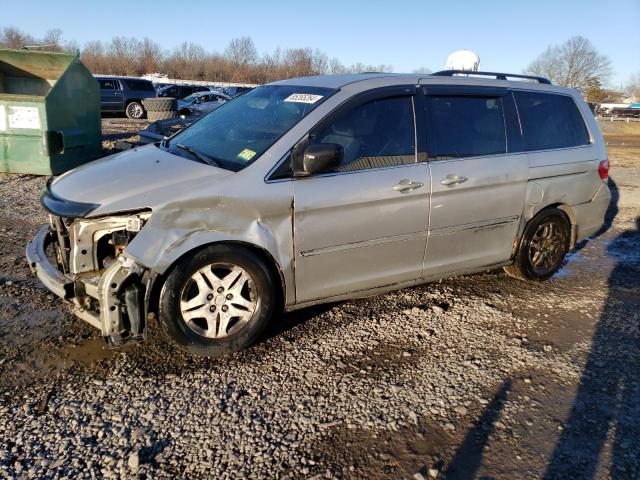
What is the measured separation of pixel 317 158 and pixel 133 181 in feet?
3.96

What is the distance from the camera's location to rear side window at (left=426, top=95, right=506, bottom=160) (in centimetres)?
401

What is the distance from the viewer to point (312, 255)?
3.52 meters

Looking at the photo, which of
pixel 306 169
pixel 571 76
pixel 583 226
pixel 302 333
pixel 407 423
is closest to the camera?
pixel 407 423

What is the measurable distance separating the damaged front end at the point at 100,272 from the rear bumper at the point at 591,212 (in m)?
4.08

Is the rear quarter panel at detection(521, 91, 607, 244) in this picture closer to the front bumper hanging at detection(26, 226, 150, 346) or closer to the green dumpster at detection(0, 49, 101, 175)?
the front bumper hanging at detection(26, 226, 150, 346)

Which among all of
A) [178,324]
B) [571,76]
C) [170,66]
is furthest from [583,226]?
[170,66]

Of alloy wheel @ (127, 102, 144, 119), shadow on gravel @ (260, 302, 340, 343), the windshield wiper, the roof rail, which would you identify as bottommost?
shadow on gravel @ (260, 302, 340, 343)

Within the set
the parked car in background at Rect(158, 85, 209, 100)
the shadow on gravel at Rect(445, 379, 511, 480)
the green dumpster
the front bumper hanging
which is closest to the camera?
the shadow on gravel at Rect(445, 379, 511, 480)

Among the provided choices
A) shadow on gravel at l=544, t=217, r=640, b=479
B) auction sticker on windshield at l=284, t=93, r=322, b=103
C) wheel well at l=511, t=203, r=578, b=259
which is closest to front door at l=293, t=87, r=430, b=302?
auction sticker on windshield at l=284, t=93, r=322, b=103

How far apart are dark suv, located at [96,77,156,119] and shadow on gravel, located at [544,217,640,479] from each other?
22.2 m

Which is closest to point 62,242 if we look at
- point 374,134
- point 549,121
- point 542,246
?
point 374,134

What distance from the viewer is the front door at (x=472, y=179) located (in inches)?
158

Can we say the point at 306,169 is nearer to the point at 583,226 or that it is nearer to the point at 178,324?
the point at 178,324

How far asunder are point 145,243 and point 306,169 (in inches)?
44.1
